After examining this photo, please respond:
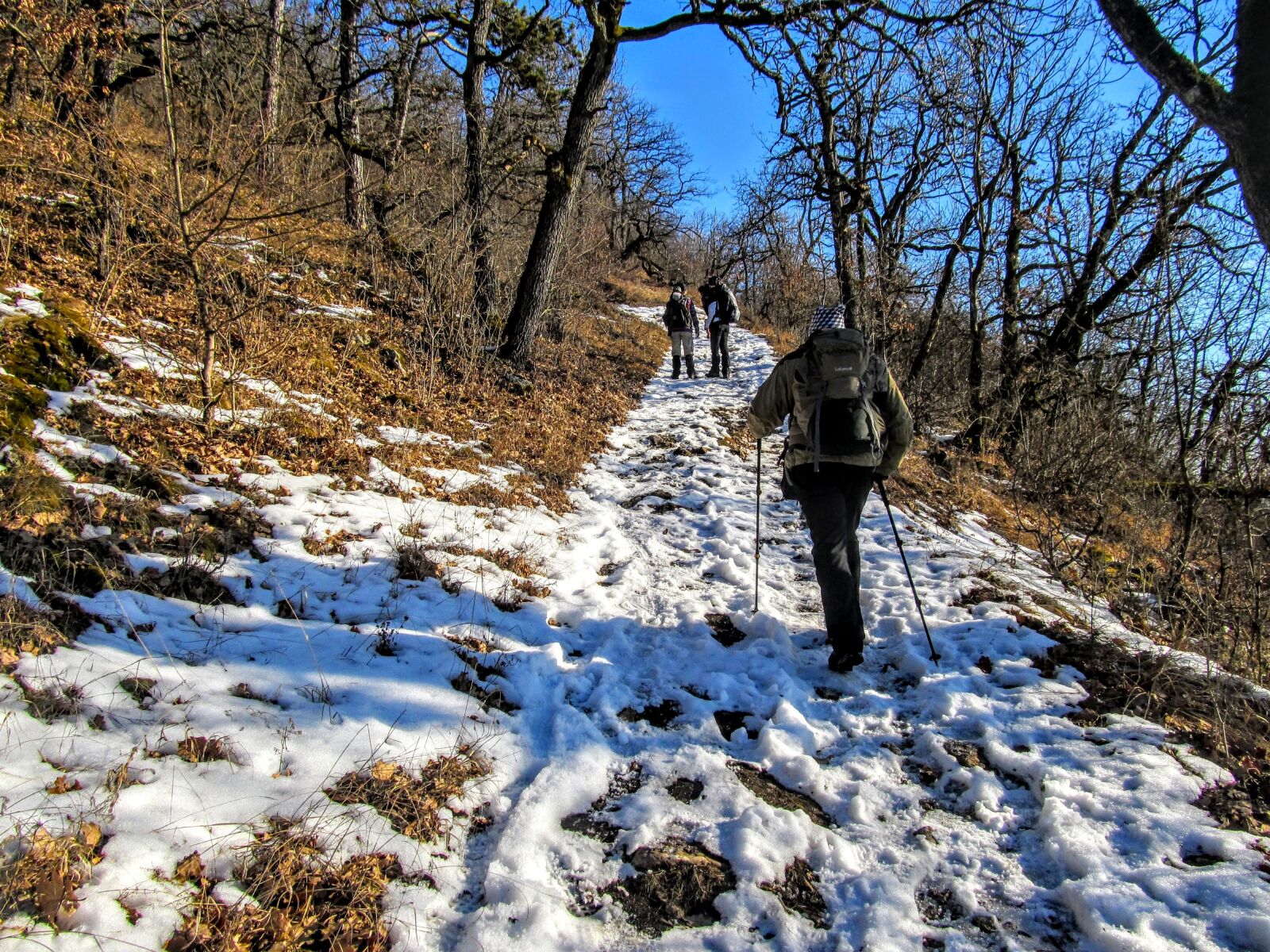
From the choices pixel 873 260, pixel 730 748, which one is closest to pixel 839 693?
pixel 730 748

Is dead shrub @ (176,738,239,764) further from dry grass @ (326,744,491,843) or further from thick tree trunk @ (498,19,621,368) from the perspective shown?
thick tree trunk @ (498,19,621,368)

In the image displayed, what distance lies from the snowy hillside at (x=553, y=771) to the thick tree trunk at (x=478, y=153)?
546 centimetres

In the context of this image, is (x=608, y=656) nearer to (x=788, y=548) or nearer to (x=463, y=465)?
(x=788, y=548)

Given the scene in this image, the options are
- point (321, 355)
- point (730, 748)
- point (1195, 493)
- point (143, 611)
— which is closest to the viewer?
point (143, 611)

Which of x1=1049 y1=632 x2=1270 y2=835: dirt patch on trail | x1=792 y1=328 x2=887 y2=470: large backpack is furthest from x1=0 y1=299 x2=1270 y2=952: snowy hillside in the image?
x1=792 y1=328 x2=887 y2=470: large backpack

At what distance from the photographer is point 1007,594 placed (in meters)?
4.78

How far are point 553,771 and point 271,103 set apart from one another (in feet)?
25.9

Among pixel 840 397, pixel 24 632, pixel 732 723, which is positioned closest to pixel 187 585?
pixel 24 632

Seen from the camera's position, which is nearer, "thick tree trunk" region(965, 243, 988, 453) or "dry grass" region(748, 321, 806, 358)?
"thick tree trunk" region(965, 243, 988, 453)

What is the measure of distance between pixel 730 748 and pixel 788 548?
3.06 meters

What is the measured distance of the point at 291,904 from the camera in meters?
1.94

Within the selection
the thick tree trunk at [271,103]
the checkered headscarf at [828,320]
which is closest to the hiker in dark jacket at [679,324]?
the thick tree trunk at [271,103]

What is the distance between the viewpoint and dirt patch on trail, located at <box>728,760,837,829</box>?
273 centimetres

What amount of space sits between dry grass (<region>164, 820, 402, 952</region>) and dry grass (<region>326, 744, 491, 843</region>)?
0.19m
